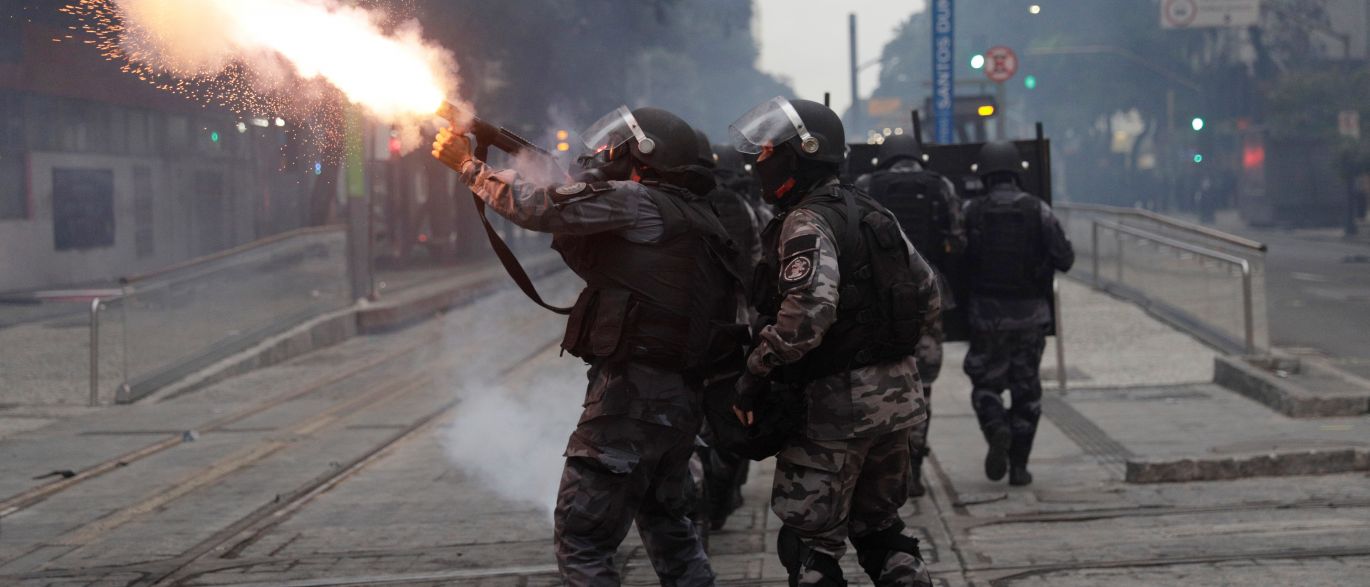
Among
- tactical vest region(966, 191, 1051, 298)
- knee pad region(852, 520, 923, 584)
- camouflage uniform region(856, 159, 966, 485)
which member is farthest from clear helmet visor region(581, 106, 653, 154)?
→ tactical vest region(966, 191, 1051, 298)

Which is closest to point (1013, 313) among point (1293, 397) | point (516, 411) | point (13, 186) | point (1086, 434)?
point (1086, 434)

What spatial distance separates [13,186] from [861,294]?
14041 millimetres

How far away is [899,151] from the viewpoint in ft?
25.1

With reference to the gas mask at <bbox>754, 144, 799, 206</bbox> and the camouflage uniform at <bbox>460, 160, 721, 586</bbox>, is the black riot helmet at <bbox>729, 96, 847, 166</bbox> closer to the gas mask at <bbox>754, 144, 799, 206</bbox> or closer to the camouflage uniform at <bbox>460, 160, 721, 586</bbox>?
the gas mask at <bbox>754, 144, 799, 206</bbox>

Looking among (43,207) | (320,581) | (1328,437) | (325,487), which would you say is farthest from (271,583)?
(43,207)

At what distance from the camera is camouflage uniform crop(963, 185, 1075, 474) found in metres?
7.50

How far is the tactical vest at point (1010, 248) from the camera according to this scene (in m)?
7.54

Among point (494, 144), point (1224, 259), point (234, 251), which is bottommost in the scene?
point (1224, 259)

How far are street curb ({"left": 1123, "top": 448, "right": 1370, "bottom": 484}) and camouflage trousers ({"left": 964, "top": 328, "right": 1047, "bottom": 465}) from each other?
0.57 meters

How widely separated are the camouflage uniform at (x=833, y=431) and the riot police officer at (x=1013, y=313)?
2.93 m

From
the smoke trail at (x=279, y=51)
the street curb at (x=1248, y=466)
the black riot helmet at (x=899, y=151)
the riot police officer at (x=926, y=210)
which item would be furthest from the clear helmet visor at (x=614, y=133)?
the street curb at (x=1248, y=466)

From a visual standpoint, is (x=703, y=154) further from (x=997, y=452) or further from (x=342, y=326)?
(x=342, y=326)

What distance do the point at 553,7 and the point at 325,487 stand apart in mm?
17127

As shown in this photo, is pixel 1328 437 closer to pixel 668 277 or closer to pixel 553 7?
pixel 668 277
